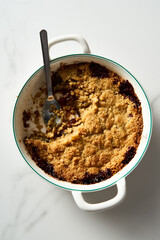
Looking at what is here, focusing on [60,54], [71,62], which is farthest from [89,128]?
[60,54]

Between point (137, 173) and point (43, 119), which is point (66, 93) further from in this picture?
point (137, 173)

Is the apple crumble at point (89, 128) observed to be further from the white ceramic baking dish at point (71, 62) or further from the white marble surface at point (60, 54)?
the white marble surface at point (60, 54)

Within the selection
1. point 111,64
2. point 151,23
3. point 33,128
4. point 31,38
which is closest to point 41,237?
point 33,128

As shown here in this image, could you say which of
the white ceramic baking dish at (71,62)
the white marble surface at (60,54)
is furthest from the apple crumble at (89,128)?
the white marble surface at (60,54)

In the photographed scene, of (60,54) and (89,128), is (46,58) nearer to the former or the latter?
(60,54)

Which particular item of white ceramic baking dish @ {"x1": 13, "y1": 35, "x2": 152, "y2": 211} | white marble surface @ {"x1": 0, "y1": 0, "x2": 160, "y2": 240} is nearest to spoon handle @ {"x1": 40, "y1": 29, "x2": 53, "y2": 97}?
white ceramic baking dish @ {"x1": 13, "y1": 35, "x2": 152, "y2": 211}
